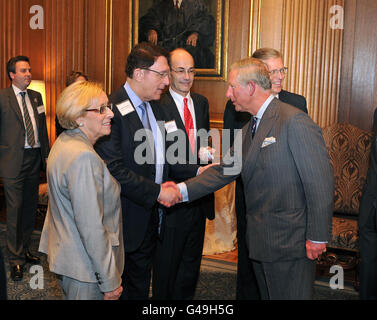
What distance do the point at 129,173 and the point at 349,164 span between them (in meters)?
2.85

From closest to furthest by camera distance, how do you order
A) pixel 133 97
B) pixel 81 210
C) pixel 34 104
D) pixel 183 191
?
pixel 81 210 → pixel 133 97 → pixel 183 191 → pixel 34 104

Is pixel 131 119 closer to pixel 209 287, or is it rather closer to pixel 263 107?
pixel 263 107

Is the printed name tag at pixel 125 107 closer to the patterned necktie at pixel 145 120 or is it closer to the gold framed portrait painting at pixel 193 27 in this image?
the patterned necktie at pixel 145 120

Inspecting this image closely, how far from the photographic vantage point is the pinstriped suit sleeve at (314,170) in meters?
2.22

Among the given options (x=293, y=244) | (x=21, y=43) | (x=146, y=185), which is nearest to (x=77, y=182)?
(x=146, y=185)

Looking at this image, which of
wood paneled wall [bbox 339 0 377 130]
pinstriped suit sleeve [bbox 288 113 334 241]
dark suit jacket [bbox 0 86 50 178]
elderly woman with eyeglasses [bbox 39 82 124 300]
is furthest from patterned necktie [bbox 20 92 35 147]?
wood paneled wall [bbox 339 0 377 130]

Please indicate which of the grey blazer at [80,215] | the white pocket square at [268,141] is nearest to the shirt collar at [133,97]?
the grey blazer at [80,215]

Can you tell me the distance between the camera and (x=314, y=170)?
2.23 meters

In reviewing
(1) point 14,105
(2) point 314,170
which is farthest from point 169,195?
(1) point 14,105

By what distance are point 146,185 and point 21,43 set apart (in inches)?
214

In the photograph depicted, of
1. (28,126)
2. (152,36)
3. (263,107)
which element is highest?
(152,36)

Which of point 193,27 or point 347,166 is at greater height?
point 193,27

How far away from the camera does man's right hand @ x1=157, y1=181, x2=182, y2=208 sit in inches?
110
